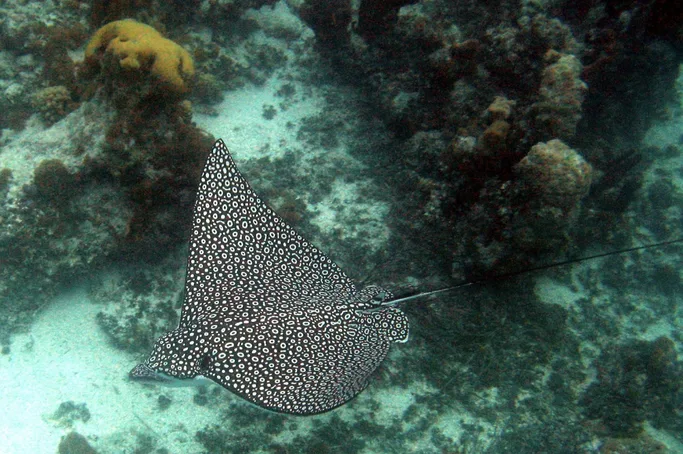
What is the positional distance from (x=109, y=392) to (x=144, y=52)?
4232 mm

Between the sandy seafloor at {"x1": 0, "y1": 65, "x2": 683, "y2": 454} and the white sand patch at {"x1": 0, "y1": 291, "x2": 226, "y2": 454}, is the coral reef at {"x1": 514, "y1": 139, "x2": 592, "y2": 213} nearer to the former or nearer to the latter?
the sandy seafloor at {"x1": 0, "y1": 65, "x2": 683, "y2": 454}

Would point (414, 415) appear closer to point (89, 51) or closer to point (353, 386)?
point (353, 386)

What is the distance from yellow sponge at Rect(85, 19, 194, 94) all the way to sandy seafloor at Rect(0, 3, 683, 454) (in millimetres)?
1780

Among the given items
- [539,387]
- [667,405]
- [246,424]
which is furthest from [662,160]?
[246,424]

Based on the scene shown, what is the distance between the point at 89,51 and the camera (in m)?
4.80

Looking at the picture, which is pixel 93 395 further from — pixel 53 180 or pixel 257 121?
pixel 257 121

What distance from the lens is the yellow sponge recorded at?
437cm

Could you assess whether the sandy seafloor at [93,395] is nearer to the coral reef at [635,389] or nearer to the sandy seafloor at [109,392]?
the sandy seafloor at [109,392]

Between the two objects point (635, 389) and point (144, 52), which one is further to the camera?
point (635, 389)

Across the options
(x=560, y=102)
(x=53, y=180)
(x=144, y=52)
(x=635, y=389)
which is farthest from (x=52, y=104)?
(x=635, y=389)

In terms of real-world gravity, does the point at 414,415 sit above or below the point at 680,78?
below

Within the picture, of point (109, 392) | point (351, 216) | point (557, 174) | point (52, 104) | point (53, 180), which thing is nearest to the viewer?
point (557, 174)

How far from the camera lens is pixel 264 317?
3.75m

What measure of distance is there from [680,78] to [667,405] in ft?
30.3
